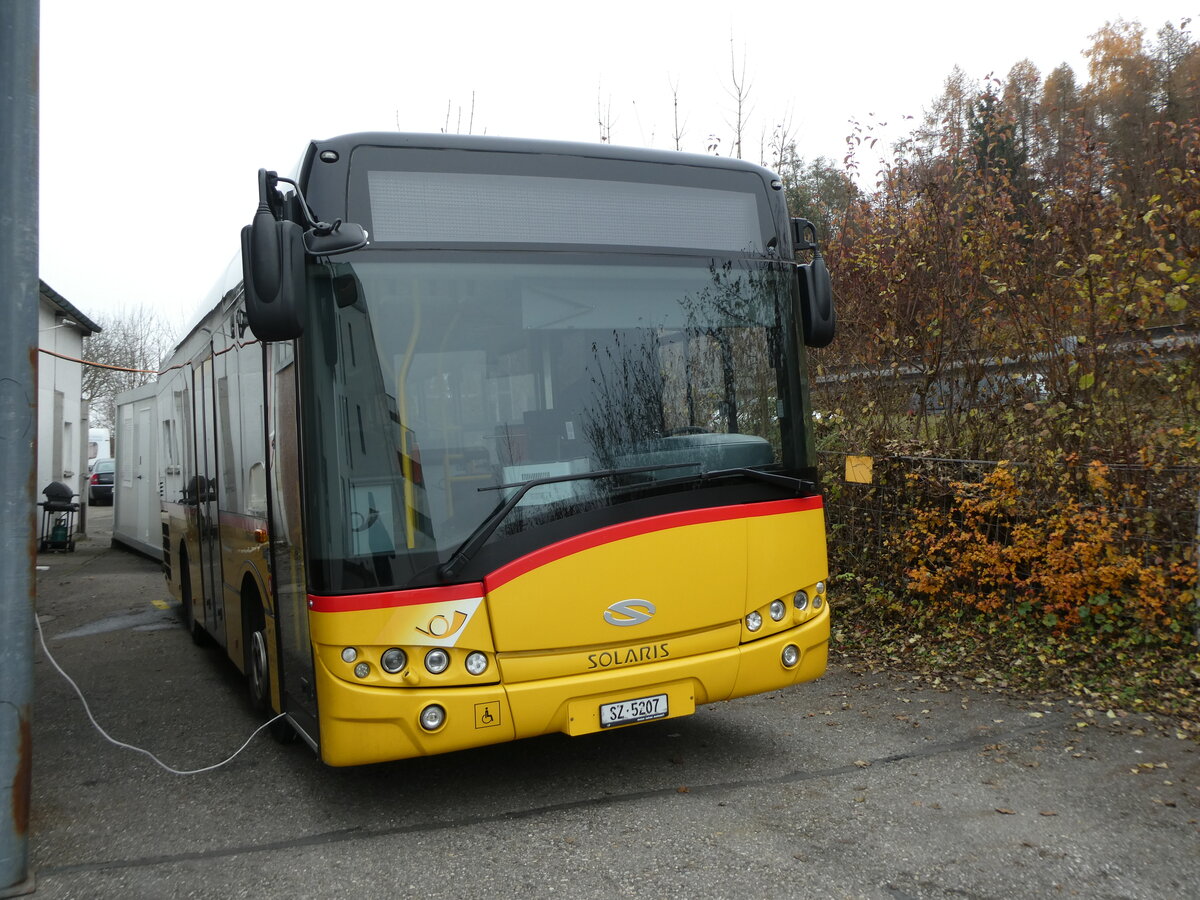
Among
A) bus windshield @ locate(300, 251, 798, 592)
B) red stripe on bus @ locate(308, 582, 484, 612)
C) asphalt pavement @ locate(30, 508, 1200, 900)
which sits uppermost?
bus windshield @ locate(300, 251, 798, 592)

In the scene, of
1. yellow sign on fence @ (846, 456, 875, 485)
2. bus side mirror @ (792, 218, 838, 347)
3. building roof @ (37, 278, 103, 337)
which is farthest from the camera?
building roof @ (37, 278, 103, 337)

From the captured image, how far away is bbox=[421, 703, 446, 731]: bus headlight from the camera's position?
4363 millimetres

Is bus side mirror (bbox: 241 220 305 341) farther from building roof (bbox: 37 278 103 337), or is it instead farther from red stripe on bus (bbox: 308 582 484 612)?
building roof (bbox: 37 278 103 337)

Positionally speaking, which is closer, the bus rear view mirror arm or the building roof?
the bus rear view mirror arm

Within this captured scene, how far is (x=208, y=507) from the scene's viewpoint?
7.71m

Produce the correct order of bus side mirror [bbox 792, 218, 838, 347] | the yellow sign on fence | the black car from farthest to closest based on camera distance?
the black car
the yellow sign on fence
bus side mirror [bbox 792, 218, 838, 347]

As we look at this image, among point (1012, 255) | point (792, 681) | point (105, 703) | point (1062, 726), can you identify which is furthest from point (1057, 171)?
point (105, 703)

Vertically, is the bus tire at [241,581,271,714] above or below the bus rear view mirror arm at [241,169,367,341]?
below

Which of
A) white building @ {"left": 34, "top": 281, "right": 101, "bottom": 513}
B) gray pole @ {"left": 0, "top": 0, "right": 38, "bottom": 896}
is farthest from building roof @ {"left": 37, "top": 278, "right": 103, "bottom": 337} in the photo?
gray pole @ {"left": 0, "top": 0, "right": 38, "bottom": 896}

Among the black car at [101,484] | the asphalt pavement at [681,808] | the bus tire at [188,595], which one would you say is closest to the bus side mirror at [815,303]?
the asphalt pavement at [681,808]

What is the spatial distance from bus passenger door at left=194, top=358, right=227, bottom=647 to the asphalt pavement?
3.55 feet

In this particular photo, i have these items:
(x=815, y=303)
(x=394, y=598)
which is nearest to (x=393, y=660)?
(x=394, y=598)

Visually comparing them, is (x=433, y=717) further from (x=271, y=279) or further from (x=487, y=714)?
(x=271, y=279)

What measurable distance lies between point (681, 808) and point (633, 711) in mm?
485
